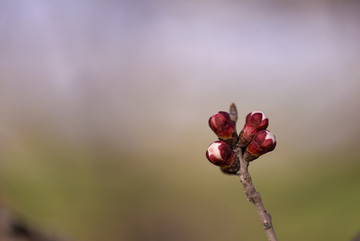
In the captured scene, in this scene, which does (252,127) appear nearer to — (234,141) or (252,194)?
(234,141)

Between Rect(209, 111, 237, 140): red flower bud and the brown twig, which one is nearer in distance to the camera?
the brown twig

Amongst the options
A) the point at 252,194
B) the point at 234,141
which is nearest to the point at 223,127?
the point at 234,141

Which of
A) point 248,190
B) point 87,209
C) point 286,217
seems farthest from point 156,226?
point 248,190

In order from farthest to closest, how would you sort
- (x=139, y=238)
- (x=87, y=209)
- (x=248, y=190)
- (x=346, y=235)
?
(x=87, y=209) < (x=139, y=238) < (x=346, y=235) < (x=248, y=190)

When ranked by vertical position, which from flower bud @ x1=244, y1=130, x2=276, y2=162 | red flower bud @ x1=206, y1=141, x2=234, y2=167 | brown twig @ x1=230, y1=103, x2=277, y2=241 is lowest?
brown twig @ x1=230, y1=103, x2=277, y2=241

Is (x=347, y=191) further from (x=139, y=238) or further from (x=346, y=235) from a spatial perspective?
(x=139, y=238)

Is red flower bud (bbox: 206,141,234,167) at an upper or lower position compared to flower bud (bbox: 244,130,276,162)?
lower

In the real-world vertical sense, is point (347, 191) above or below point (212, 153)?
above
